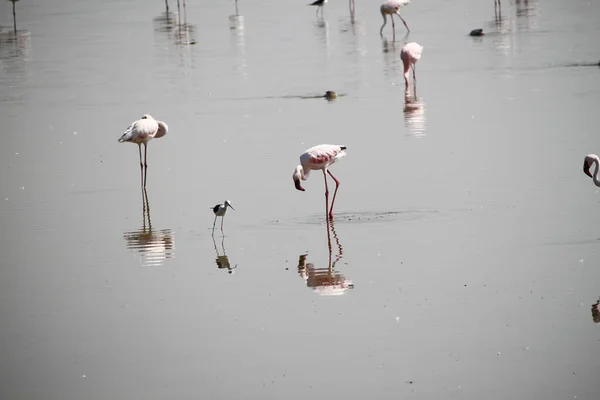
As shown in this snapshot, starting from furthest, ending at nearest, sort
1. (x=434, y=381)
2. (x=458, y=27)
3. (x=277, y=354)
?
(x=458, y=27)
(x=277, y=354)
(x=434, y=381)

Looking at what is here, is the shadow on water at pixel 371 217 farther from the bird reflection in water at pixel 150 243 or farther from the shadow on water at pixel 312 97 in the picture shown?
the shadow on water at pixel 312 97

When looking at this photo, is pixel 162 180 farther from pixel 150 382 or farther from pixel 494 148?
pixel 150 382

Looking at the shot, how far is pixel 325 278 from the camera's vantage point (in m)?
10.7

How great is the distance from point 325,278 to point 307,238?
165cm

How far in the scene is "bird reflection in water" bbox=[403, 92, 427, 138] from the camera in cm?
1831

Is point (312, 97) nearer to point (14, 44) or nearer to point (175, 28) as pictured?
point (14, 44)

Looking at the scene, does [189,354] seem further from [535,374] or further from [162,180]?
[162,180]

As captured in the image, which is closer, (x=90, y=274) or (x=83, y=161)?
(x=90, y=274)

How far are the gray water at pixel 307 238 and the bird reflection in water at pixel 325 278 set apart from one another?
3cm

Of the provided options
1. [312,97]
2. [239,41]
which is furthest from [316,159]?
[239,41]

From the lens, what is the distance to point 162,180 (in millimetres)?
16031

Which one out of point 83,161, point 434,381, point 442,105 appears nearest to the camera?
point 434,381

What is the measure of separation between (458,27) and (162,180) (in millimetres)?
Result: 21105

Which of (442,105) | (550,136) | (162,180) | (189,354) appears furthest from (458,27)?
(189,354)
